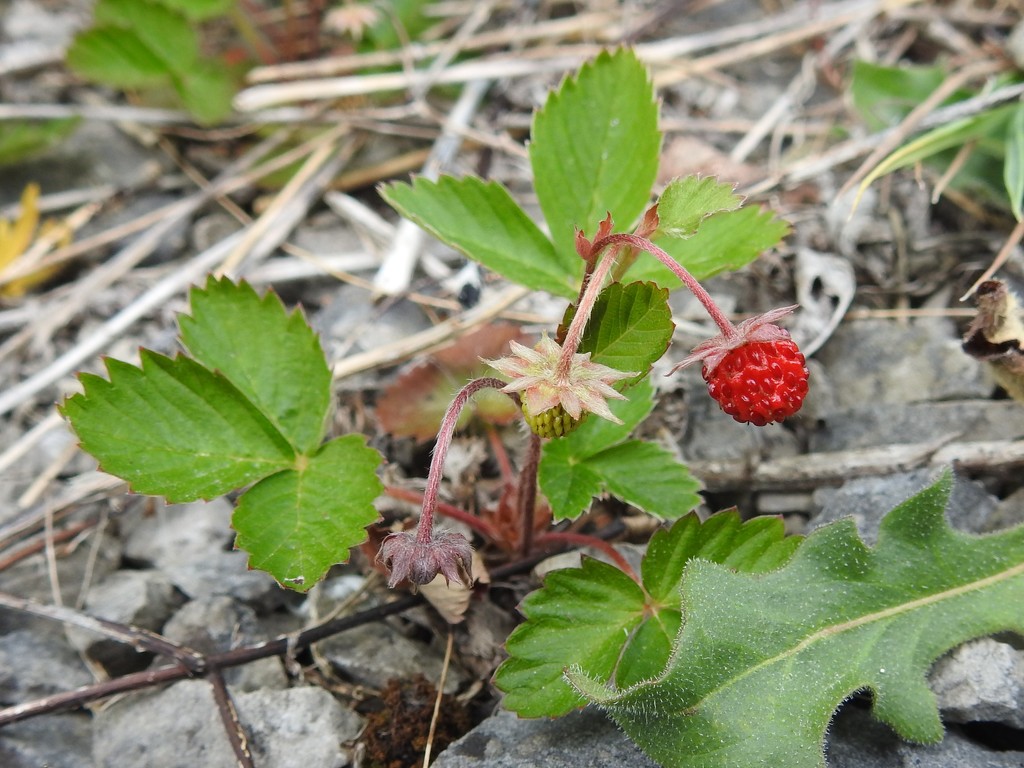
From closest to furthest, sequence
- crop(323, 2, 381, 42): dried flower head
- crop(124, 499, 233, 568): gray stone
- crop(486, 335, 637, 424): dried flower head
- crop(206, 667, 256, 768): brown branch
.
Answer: crop(486, 335, 637, 424): dried flower head < crop(206, 667, 256, 768): brown branch < crop(124, 499, 233, 568): gray stone < crop(323, 2, 381, 42): dried flower head

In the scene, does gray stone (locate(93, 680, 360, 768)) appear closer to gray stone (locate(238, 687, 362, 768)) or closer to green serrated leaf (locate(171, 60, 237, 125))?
gray stone (locate(238, 687, 362, 768))

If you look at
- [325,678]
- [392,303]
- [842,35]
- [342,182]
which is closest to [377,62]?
[342,182]

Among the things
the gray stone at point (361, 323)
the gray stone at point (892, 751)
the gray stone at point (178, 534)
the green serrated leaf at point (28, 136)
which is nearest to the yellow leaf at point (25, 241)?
the green serrated leaf at point (28, 136)

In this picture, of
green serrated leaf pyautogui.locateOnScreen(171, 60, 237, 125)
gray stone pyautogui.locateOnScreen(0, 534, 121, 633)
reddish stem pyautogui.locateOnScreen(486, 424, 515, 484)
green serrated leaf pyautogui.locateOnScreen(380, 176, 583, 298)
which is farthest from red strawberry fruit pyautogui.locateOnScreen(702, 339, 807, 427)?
green serrated leaf pyautogui.locateOnScreen(171, 60, 237, 125)

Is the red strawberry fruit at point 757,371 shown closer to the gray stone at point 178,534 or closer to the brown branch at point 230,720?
the brown branch at point 230,720

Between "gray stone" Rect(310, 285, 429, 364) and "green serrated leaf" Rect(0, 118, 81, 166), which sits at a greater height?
"green serrated leaf" Rect(0, 118, 81, 166)

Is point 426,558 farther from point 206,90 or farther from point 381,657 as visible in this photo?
point 206,90
